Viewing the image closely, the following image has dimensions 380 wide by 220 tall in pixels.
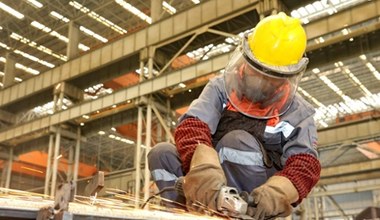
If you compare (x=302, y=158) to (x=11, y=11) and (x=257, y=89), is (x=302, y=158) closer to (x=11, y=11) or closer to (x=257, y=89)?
(x=257, y=89)

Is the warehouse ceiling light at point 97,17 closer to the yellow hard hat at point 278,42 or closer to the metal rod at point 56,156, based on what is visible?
the metal rod at point 56,156

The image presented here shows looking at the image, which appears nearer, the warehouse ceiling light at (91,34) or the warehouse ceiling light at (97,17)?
the warehouse ceiling light at (97,17)

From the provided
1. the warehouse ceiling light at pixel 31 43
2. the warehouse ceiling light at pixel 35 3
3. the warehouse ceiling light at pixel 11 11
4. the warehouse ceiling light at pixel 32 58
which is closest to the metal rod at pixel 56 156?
the warehouse ceiling light at pixel 35 3

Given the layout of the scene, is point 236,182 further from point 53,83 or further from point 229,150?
point 53,83

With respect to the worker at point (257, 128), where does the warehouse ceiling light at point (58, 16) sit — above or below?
above

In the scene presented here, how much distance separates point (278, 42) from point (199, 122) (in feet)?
1.96

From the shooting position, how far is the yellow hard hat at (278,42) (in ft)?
7.94

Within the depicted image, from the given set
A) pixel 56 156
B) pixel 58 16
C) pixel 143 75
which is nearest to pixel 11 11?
pixel 58 16

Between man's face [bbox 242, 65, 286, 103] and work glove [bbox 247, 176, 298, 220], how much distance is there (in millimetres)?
476

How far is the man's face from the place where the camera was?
7.93 ft

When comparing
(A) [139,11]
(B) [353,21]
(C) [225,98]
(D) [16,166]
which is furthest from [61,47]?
(C) [225,98]

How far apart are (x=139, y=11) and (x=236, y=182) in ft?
47.9

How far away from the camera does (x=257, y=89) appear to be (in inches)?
97.0

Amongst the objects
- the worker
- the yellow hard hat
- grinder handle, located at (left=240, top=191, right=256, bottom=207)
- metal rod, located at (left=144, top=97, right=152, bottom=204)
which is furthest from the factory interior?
grinder handle, located at (left=240, top=191, right=256, bottom=207)
